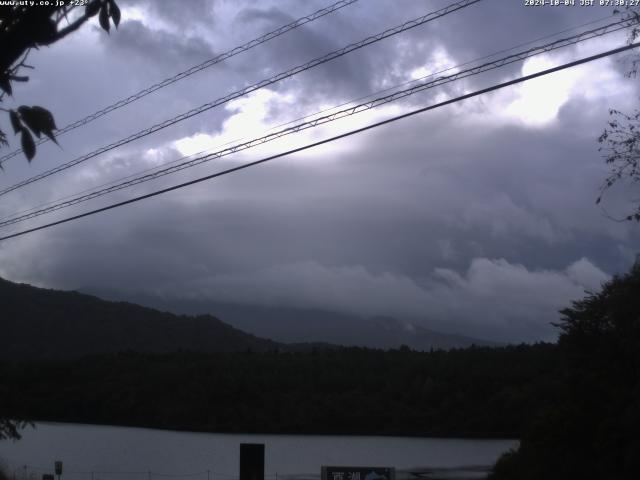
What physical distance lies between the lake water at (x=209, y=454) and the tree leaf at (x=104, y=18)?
32022mm

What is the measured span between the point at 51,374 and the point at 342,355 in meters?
37.1

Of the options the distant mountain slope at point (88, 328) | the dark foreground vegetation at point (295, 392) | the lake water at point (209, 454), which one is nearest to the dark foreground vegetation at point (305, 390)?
the dark foreground vegetation at point (295, 392)

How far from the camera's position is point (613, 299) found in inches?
931

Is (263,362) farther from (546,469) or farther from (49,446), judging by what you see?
(546,469)

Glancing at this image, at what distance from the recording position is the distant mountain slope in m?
99.7

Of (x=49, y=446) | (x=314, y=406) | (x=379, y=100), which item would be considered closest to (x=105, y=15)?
(x=379, y=100)

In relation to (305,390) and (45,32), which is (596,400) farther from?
(305,390)

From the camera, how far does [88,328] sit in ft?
379

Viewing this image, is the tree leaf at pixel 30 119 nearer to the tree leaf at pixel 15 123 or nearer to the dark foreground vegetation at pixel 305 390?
the tree leaf at pixel 15 123

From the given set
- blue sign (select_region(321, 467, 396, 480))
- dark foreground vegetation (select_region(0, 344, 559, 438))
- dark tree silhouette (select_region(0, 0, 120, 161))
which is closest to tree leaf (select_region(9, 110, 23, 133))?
dark tree silhouette (select_region(0, 0, 120, 161))

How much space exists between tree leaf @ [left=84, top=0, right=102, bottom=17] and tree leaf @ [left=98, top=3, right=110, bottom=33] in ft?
0.09

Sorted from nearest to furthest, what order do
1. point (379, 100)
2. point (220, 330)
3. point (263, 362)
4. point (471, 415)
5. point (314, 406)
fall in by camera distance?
point (379, 100), point (471, 415), point (314, 406), point (263, 362), point (220, 330)

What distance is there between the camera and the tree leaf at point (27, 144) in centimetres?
404

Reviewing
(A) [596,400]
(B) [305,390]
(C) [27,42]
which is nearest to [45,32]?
(C) [27,42]
